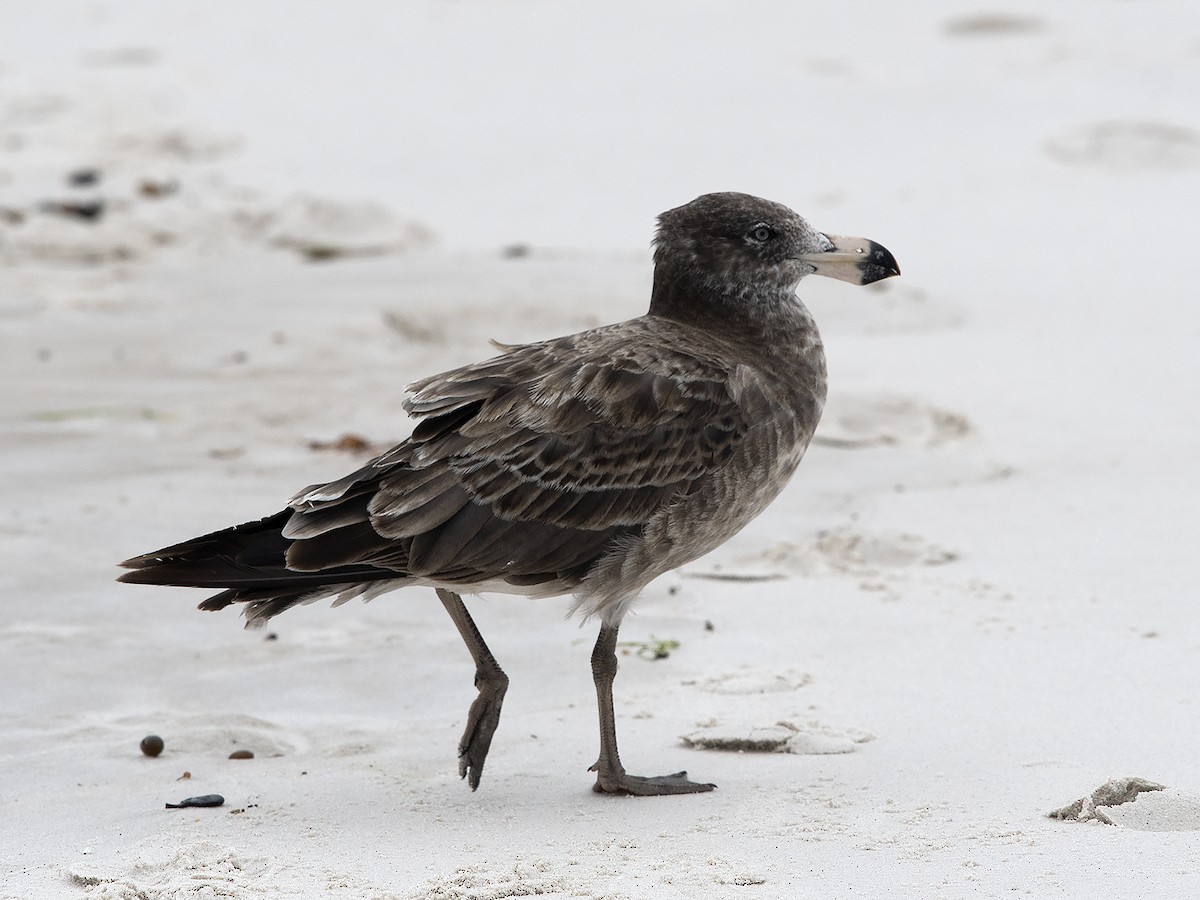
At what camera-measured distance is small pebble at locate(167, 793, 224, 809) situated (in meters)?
4.52

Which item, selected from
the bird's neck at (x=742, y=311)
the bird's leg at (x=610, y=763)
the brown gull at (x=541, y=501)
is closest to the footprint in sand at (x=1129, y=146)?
the bird's neck at (x=742, y=311)

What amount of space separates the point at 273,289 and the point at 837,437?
374 cm

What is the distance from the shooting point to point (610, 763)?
465cm

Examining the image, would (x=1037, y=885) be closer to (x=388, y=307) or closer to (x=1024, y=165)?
(x=388, y=307)

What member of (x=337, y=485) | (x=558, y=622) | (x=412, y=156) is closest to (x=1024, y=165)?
(x=412, y=156)

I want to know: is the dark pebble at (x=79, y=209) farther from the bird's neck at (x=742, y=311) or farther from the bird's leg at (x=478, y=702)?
the bird's leg at (x=478, y=702)

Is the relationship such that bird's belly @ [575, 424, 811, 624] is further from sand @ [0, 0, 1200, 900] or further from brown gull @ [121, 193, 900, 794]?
sand @ [0, 0, 1200, 900]

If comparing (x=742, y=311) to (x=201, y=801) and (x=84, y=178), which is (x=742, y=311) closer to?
(x=201, y=801)

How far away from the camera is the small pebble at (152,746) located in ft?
15.9

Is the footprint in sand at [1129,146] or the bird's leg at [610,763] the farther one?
the footprint in sand at [1129,146]

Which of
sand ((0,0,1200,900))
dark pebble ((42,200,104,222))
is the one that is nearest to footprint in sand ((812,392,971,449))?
sand ((0,0,1200,900))

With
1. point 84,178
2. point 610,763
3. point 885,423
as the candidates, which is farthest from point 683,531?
point 84,178

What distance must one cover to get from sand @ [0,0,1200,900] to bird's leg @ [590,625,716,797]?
5 centimetres

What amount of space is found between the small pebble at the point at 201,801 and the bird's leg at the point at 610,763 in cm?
101
